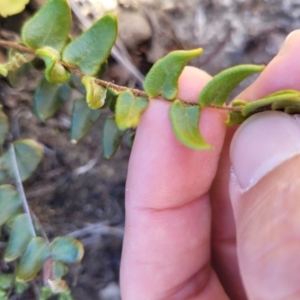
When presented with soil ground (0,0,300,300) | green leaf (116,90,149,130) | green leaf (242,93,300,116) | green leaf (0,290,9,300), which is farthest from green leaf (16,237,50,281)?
green leaf (242,93,300,116)

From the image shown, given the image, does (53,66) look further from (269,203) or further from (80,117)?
(269,203)

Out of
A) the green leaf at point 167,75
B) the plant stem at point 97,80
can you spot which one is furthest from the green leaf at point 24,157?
the green leaf at point 167,75

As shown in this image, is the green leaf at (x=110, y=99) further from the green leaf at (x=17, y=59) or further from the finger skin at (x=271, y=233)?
the finger skin at (x=271, y=233)

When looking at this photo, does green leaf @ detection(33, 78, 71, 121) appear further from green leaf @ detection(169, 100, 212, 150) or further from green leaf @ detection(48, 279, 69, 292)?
green leaf @ detection(48, 279, 69, 292)

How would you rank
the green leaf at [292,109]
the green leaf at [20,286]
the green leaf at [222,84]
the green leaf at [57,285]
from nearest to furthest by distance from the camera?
1. the green leaf at [222,84]
2. the green leaf at [292,109]
3. the green leaf at [57,285]
4. the green leaf at [20,286]

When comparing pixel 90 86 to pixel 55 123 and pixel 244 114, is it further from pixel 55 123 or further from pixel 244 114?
pixel 55 123

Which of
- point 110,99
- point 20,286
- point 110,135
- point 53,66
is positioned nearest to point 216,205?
point 110,135

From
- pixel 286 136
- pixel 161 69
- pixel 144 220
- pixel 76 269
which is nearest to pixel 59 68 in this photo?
pixel 161 69
